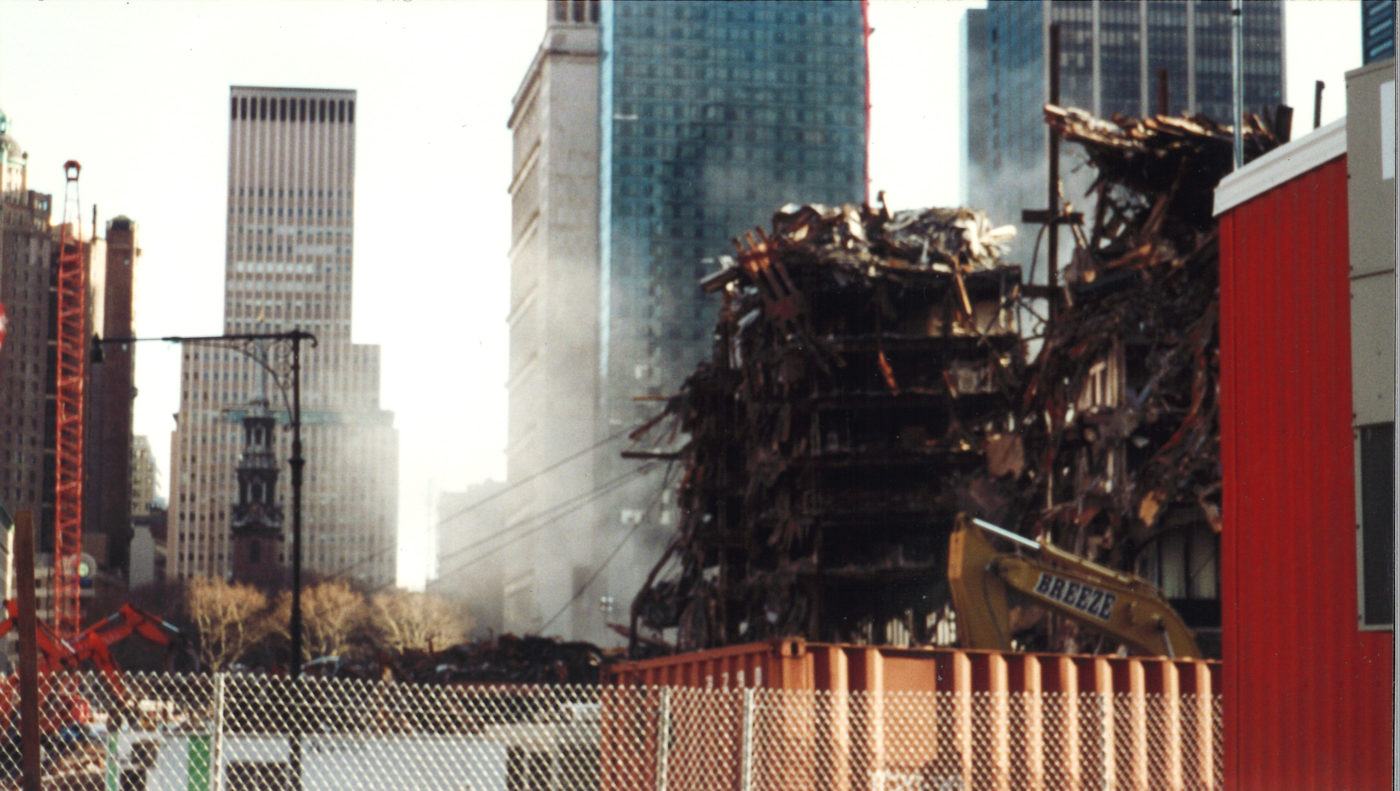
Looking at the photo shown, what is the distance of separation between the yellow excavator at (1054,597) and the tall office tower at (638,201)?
120249 mm

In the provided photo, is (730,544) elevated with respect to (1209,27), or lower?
lower

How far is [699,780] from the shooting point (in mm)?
18250

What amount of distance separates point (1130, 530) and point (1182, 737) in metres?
17.9

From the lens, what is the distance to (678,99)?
16050 centimetres

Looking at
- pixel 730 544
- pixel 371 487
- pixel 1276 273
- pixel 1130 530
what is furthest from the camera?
pixel 371 487

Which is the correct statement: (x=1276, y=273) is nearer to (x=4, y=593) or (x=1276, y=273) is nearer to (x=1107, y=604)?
(x=1107, y=604)

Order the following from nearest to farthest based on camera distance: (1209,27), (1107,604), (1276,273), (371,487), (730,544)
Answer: (1276,273)
(1107,604)
(730,544)
(1209,27)
(371,487)

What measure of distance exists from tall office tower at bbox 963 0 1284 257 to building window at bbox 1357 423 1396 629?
12417cm

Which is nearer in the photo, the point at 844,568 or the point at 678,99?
the point at 844,568

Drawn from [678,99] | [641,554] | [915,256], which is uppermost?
[678,99]

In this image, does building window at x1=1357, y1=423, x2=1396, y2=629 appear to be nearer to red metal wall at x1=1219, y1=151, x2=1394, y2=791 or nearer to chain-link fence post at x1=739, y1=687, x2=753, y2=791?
red metal wall at x1=1219, y1=151, x2=1394, y2=791

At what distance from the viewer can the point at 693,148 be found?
15925 centimetres

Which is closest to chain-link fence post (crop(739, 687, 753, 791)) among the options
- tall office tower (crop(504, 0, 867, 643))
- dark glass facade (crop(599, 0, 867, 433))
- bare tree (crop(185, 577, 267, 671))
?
bare tree (crop(185, 577, 267, 671))

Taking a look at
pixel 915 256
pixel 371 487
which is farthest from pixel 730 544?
pixel 371 487
